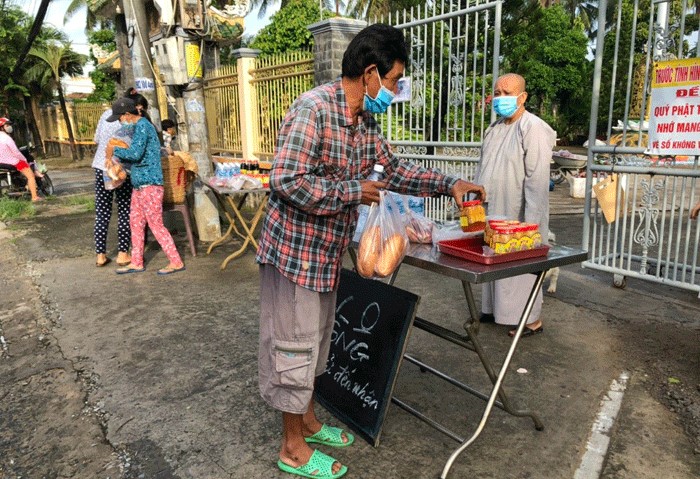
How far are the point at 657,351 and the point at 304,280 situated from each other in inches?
107

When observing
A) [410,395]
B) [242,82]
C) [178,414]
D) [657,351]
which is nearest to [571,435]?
[410,395]

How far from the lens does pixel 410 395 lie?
3.06 meters

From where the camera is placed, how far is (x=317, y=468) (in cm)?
234

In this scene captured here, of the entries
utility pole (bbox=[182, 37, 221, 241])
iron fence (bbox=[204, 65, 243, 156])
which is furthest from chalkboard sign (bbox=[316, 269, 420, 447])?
iron fence (bbox=[204, 65, 243, 156])

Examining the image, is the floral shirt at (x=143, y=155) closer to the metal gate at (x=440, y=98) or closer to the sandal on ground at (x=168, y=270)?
the sandal on ground at (x=168, y=270)

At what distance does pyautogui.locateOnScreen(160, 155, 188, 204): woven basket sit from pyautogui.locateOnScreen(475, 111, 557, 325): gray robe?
136 inches

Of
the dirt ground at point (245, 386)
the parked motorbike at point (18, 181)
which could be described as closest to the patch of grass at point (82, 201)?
the parked motorbike at point (18, 181)

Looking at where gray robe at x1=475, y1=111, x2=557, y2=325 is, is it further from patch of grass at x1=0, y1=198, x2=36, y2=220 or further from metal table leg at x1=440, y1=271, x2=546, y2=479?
patch of grass at x1=0, y1=198, x2=36, y2=220

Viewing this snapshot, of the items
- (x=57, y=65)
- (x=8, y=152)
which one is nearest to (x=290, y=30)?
(x=8, y=152)

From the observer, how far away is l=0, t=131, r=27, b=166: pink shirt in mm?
10281

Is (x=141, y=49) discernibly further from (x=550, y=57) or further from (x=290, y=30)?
(x=550, y=57)

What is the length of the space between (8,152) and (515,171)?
10295 millimetres

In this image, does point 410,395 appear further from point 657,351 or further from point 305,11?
point 305,11

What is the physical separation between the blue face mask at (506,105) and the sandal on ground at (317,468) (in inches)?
97.2
